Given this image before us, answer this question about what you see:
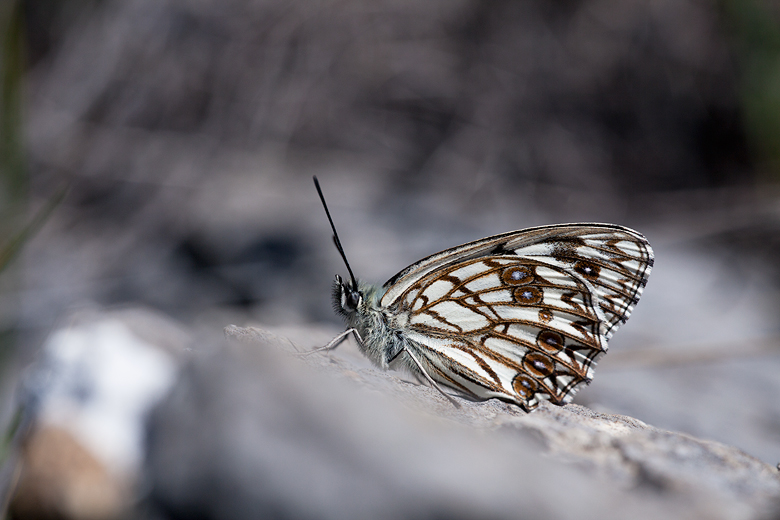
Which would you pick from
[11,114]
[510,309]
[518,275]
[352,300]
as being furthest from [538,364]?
[11,114]

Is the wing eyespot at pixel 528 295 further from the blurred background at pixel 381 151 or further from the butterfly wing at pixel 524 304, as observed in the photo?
the blurred background at pixel 381 151

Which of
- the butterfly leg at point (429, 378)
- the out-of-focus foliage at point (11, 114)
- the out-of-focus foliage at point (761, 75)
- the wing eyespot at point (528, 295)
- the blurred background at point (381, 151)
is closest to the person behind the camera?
the butterfly leg at point (429, 378)

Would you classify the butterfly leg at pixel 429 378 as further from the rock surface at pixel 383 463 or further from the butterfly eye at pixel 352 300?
the rock surface at pixel 383 463

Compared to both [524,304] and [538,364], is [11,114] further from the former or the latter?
[538,364]

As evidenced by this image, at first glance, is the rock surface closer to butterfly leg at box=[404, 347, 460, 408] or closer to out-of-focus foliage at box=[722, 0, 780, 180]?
butterfly leg at box=[404, 347, 460, 408]

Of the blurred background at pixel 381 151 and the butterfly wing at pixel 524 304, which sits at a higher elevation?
the blurred background at pixel 381 151

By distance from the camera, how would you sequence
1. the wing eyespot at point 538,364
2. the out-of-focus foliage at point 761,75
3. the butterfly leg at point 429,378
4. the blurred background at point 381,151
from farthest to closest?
the out-of-focus foliage at point 761,75 < the blurred background at point 381,151 < the wing eyespot at point 538,364 < the butterfly leg at point 429,378

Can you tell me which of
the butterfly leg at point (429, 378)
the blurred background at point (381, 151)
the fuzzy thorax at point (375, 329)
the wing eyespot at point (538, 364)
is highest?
the blurred background at point (381, 151)

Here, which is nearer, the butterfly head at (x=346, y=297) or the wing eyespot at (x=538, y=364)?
the wing eyespot at (x=538, y=364)

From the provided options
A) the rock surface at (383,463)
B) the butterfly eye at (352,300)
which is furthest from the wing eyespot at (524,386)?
the butterfly eye at (352,300)

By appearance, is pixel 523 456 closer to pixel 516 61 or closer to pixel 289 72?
pixel 289 72
